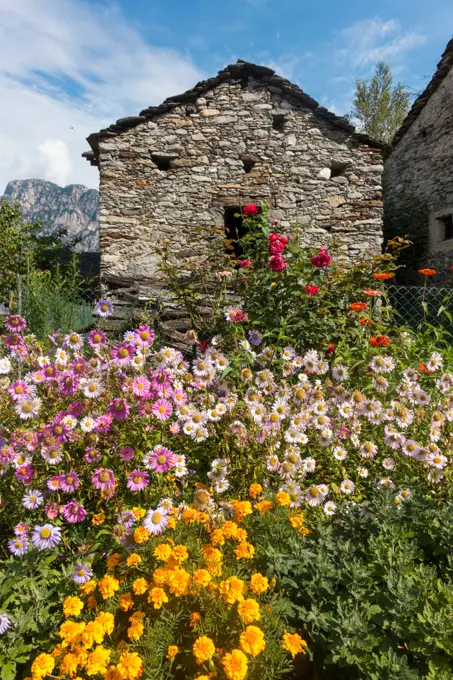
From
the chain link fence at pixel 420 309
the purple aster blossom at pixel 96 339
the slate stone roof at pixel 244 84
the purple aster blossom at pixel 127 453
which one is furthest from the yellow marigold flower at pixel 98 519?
the slate stone roof at pixel 244 84

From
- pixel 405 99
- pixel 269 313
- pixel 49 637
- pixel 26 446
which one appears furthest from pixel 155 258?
pixel 405 99

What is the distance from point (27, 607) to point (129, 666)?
769mm

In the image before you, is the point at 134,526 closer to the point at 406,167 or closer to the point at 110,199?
the point at 110,199

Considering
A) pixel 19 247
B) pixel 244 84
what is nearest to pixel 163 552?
pixel 244 84

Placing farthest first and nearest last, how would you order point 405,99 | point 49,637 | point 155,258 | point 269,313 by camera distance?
point 405,99 < point 155,258 < point 269,313 < point 49,637

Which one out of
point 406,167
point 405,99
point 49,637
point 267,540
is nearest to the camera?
point 49,637

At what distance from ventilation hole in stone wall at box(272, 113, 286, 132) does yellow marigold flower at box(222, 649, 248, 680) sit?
8933 millimetres

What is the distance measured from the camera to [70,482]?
84.2 inches

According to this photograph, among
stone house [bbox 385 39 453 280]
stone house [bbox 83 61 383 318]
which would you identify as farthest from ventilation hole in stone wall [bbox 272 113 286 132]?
stone house [bbox 385 39 453 280]

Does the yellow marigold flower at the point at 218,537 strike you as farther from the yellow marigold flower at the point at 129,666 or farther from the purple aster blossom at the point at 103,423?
the purple aster blossom at the point at 103,423

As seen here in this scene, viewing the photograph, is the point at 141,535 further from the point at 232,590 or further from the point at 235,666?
the point at 235,666

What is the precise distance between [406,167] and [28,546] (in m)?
13.0

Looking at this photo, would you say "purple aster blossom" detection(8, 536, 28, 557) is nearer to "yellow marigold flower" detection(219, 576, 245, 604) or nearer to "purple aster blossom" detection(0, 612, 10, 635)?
"purple aster blossom" detection(0, 612, 10, 635)

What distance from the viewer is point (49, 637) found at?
1768 mm
